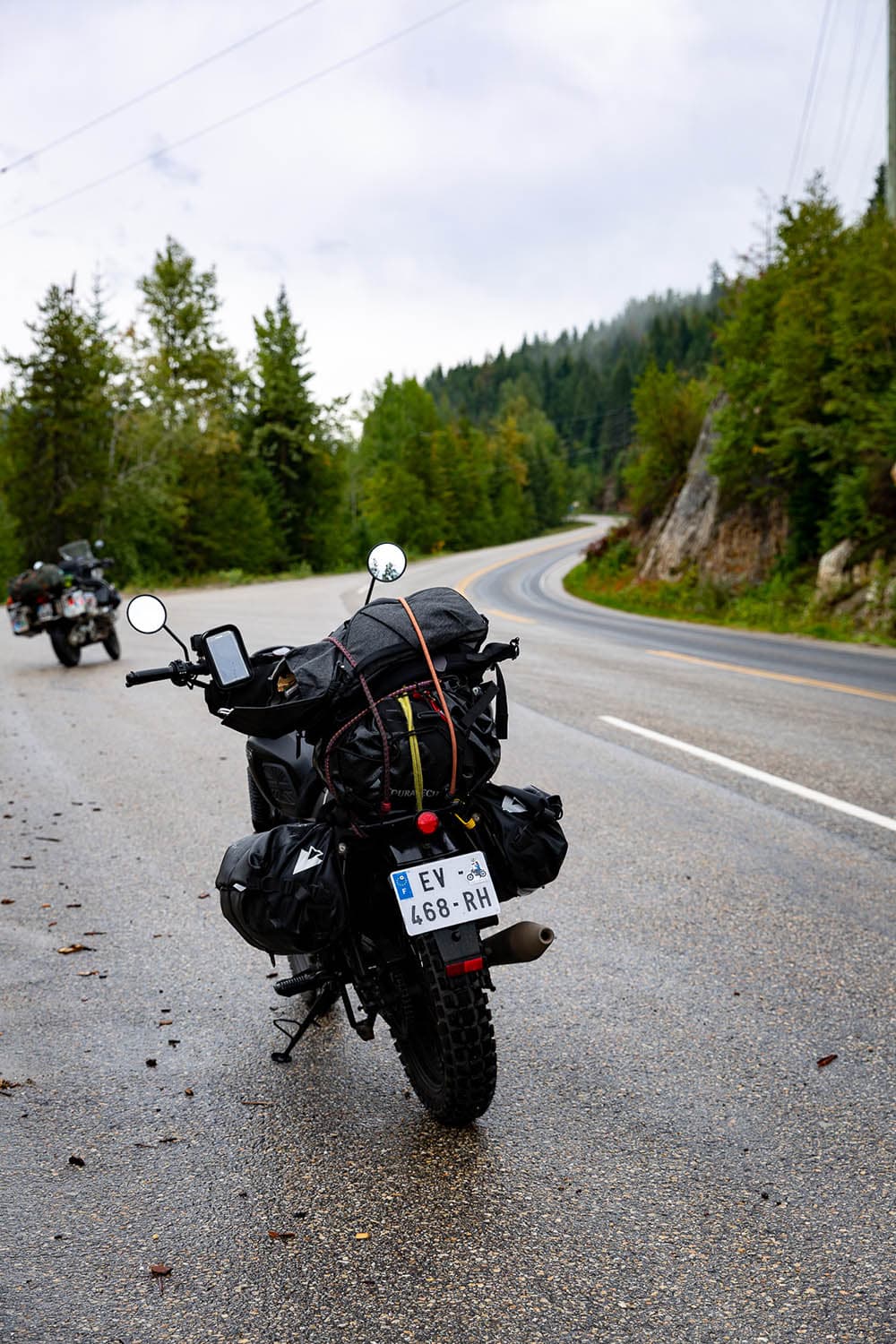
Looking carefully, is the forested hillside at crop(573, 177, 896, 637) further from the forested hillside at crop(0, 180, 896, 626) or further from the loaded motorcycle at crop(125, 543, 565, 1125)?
the loaded motorcycle at crop(125, 543, 565, 1125)

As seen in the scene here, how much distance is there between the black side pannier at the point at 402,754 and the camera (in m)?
2.82

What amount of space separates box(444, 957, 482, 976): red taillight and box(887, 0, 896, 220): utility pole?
19.6m

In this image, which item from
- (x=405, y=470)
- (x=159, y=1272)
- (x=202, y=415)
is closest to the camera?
(x=159, y=1272)

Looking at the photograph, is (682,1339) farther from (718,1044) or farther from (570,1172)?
(718,1044)

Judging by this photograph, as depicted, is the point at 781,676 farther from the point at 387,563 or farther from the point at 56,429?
the point at 56,429

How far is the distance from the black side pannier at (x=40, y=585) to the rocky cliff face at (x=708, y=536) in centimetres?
1658

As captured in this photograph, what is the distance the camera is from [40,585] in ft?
42.5

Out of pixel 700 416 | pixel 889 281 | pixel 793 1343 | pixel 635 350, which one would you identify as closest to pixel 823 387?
pixel 889 281

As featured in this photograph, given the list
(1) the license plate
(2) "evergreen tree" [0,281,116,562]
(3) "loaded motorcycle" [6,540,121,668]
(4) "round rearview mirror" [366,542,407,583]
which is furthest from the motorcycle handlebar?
(2) "evergreen tree" [0,281,116,562]

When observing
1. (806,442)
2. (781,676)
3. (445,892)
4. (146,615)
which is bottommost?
(781,676)

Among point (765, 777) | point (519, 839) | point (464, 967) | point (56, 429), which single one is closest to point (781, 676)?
point (765, 777)

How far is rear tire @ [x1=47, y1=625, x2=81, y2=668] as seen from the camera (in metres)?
13.2

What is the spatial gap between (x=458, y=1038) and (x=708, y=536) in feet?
88.3

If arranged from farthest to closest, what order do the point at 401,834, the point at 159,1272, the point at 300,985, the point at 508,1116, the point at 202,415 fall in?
the point at 202,415 → the point at 300,985 → the point at 508,1116 → the point at 401,834 → the point at 159,1272
